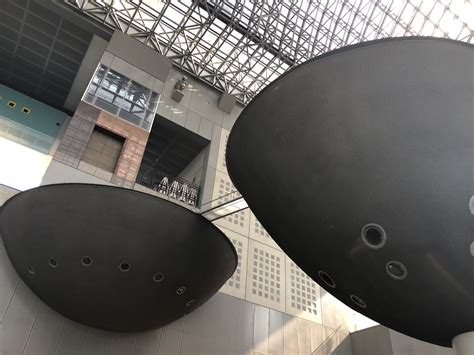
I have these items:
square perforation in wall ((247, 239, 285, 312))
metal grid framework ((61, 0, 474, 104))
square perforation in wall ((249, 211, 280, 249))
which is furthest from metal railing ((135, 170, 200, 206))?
metal grid framework ((61, 0, 474, 104))

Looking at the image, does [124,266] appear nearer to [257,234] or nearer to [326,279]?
[326,279]

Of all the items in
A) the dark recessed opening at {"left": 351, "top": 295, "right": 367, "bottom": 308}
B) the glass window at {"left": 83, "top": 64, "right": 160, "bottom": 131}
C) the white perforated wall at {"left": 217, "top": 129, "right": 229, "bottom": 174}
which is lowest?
the white perforated wall at {"left": 217, "top": 129, "right": 229, "bottom": 174}

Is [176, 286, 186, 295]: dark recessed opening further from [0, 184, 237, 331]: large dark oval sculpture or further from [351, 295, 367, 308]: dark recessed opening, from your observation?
[351, 295, 367, 308]: dark recessed opening

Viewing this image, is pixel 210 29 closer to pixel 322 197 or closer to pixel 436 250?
pixel 322 197

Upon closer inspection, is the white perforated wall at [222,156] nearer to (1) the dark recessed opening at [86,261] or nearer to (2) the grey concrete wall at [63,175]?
(2) the grey concrete wall at [63,175]

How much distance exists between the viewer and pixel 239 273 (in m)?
14.8

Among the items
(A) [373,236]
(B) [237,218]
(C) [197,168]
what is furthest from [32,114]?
(A) [373,236]

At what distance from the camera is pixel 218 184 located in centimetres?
1694

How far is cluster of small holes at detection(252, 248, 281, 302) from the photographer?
15016mm

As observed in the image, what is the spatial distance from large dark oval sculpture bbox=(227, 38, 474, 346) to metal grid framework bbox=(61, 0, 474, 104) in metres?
14.0

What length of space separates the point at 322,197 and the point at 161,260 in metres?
4.75

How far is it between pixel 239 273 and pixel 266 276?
1.36 meters

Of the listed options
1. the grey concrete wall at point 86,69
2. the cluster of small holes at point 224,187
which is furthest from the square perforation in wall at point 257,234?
the grey concrete wall at point 86,69

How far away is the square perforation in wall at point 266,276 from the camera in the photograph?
1480 centimetres
